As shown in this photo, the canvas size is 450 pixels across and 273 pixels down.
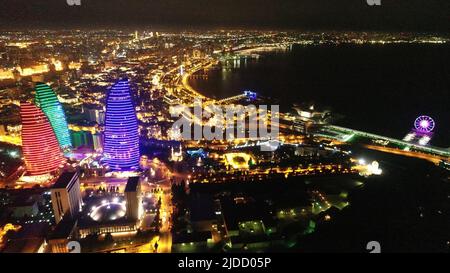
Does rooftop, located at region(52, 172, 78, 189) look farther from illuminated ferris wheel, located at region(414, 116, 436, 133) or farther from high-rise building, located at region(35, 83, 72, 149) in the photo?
illuminated ferris wheel, located at region(414, 116, 436, 133)

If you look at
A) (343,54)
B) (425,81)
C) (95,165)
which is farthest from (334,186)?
(343,54)

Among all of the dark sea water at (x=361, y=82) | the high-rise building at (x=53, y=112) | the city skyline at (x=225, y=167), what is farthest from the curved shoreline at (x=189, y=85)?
the high-rise building at (x=53, y=112)

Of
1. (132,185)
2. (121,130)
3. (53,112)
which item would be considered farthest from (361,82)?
(132,185)

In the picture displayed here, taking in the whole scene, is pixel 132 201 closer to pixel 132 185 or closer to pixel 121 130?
pixel 132 185

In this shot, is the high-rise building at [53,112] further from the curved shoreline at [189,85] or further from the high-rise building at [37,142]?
the curved shoreline at [189,85]

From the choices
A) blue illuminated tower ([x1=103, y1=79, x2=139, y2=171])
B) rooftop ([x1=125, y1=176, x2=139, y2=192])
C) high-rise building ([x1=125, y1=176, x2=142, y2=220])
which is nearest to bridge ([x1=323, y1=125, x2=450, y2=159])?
blue illuminated tower ([x1=103, y1=79, x2=139, y2=171])
